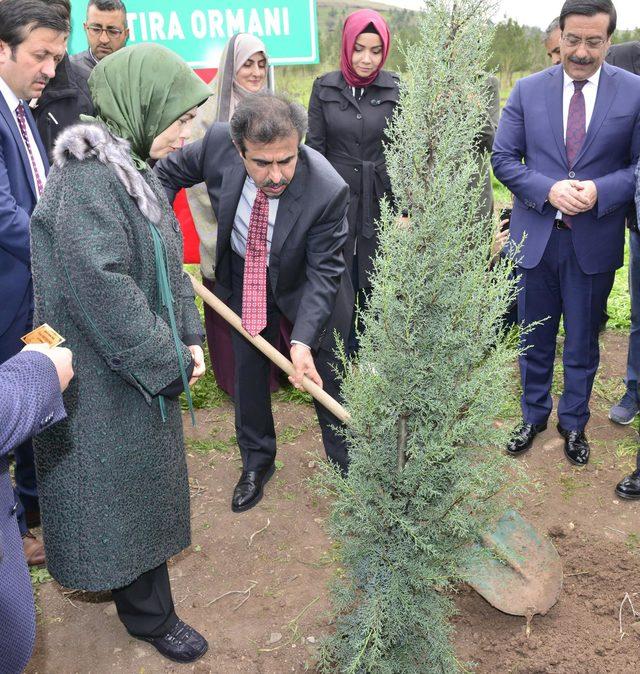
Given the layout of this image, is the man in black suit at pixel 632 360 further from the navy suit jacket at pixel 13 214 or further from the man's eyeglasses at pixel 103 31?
the man's eyeglasses at pixel 103 31

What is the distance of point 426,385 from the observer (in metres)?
2.33

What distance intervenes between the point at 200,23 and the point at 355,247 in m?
2.41

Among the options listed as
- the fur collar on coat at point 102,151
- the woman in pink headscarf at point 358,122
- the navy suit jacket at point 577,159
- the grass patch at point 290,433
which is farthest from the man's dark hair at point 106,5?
the fur collar on coat at point 102,151

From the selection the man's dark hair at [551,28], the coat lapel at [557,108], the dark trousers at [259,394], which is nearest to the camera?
the dark trousers at [259,394]

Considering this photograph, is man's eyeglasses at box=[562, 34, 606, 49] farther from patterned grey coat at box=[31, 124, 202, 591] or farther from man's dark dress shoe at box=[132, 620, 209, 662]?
man's dark dress shoe at box=[132, 620, 209, 662]

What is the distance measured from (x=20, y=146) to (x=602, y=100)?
2963 millimetres

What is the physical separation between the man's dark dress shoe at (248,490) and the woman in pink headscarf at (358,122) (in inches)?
61.6

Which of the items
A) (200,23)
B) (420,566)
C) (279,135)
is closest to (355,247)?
(279,135)

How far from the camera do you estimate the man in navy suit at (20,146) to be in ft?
9.68

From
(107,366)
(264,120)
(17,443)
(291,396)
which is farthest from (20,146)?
(291,396)

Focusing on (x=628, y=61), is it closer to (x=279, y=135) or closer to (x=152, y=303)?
(x=279, y=135)

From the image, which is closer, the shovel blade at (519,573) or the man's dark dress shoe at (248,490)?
the shovel blade at (519,573)

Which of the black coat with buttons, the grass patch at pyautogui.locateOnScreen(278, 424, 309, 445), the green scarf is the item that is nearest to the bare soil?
the grass patch at pyautogui.locateOnScreen(278, 424, 309, 445)

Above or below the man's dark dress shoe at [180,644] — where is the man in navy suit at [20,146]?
above
